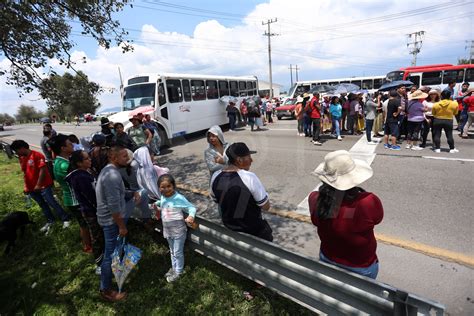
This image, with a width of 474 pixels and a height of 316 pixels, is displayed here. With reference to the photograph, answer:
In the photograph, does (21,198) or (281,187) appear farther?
(21,198)

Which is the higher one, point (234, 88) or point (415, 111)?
point (234, 88)

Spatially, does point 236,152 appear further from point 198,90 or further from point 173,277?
point 198,90

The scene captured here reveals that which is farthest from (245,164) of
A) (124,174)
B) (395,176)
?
(395,176)

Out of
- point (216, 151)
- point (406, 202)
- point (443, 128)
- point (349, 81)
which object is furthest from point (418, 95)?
point (349, 81)

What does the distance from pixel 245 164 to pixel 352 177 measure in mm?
994

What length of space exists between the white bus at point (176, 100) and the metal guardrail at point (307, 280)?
8.70m

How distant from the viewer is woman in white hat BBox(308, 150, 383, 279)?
6.46 feet

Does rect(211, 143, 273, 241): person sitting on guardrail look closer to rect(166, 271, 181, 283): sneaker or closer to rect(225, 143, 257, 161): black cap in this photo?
rect(225, 143, 257, 161): black cap

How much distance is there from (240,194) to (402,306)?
4.66 ft

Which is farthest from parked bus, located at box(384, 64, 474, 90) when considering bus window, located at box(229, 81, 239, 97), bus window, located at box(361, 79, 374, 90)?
bus window, located at box(229, 81, 239, 97)

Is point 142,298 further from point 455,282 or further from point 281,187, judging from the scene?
point 281,187

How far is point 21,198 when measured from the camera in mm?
6688

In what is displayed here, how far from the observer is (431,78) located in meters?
20.7

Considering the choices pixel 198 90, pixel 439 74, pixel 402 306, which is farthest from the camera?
pixel 439 74
